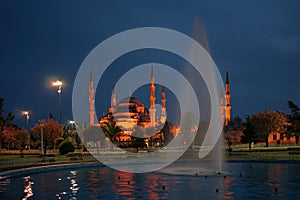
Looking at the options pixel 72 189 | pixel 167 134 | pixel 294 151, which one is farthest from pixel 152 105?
pixel 72 189

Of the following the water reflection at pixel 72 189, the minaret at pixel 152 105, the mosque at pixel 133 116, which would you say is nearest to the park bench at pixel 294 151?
the water reflection at pixel 72 189

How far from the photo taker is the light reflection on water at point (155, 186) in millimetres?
18922

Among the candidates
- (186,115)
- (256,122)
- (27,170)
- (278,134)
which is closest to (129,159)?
(27,170)

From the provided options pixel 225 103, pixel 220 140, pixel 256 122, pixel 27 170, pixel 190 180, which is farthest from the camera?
pixel 225 103

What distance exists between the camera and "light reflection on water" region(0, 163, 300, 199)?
62.1 ft

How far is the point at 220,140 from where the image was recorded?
36969mm

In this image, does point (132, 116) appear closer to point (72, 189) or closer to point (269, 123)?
point (269, 123)

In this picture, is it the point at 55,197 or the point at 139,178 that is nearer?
the point at 55,197

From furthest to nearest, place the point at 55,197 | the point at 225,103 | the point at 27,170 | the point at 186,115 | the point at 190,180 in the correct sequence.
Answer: the point at 225,103
the point at 186,115
the point at 27,170
the point at 190,180
the point at 55,197

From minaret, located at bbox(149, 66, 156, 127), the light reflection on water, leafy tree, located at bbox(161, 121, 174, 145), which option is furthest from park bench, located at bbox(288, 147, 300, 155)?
minaret, located at bbox(149, 66, 156, 127)

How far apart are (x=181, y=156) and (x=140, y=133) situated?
6179 centimetres

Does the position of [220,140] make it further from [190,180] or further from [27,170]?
[27,170]

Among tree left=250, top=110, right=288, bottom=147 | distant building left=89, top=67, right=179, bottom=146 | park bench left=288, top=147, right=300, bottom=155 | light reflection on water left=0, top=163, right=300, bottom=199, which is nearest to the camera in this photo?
light reflection on water left=0, top=163, right=300, bottom=199

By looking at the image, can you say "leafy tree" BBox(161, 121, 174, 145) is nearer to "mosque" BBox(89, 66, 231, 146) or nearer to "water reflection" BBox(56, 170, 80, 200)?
"mosque" BBox(89, 66, 231, 146)
